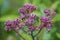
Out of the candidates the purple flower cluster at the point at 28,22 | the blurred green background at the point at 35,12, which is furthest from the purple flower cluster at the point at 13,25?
the blurred green background at the point at 35,12

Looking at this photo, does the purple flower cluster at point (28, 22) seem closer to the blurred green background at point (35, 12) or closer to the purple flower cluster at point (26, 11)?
the purple flower cluster at point (26, 11)

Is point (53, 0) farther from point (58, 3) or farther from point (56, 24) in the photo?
point (56, 24)

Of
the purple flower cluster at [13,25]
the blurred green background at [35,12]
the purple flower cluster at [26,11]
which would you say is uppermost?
the purple flower cluster at [26,11]

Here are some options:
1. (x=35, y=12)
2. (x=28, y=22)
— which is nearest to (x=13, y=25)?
(x=28, y=22)

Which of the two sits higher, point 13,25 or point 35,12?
point 13,25

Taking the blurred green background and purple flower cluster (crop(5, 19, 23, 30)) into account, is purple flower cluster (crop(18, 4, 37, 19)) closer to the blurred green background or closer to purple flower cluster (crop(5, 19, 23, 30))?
purple flower cluster (crop(5, 19, 23, 30))

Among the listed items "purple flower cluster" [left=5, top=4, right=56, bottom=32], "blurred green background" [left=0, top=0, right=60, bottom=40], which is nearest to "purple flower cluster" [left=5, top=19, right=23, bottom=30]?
"purple flower cluster" [left=5, top=4, right=56, bottom=32]

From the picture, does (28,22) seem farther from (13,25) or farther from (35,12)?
(35,12)

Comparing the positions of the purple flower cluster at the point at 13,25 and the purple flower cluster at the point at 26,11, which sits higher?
the purple flower cluster at the point at 26,11

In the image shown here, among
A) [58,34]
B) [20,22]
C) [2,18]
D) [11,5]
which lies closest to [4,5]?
[11,5]

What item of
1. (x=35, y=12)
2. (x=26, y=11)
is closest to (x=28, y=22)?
(x=26, y=11)

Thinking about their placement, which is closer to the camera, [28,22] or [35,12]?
[28,22]

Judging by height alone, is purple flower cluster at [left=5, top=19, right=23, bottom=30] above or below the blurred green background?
above

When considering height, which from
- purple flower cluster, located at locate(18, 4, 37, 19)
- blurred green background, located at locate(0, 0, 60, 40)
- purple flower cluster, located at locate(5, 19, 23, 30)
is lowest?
blurred green background, located at locate(0, 0, 60, 40)
